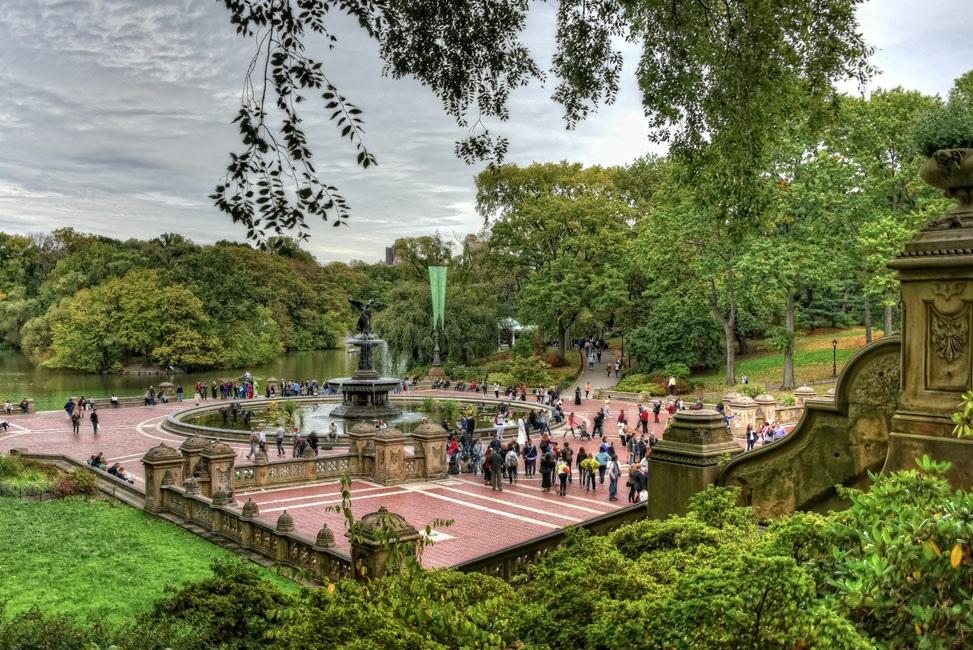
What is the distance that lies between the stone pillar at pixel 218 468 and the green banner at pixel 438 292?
33.8m

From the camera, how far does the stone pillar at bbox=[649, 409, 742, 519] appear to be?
745 cm

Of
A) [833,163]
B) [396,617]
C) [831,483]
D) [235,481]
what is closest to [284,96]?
[396,617]

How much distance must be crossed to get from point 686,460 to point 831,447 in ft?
4.64

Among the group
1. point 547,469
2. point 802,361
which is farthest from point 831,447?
point 802,361

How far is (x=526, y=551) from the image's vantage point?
8820 millimetres

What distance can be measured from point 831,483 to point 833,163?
32.7 metres

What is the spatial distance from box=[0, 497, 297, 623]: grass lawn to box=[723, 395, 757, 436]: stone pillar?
20.6 m

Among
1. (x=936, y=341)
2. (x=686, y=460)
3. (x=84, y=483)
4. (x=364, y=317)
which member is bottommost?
(x=84, y=483)

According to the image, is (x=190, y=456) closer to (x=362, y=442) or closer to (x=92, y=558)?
(x=362, y=442)

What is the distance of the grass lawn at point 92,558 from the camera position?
955cm

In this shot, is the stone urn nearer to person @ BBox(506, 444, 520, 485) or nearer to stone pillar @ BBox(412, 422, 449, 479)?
person @ BBox(506, 444, 520, 485)

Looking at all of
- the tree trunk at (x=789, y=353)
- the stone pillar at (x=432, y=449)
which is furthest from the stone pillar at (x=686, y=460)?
the tree trunk at (x=789, y=353)

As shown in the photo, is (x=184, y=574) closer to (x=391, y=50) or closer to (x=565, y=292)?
(x=391, y=50)

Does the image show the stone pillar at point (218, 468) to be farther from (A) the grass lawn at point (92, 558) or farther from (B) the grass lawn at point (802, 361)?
(B) the grass lawn at point (802, 361)
